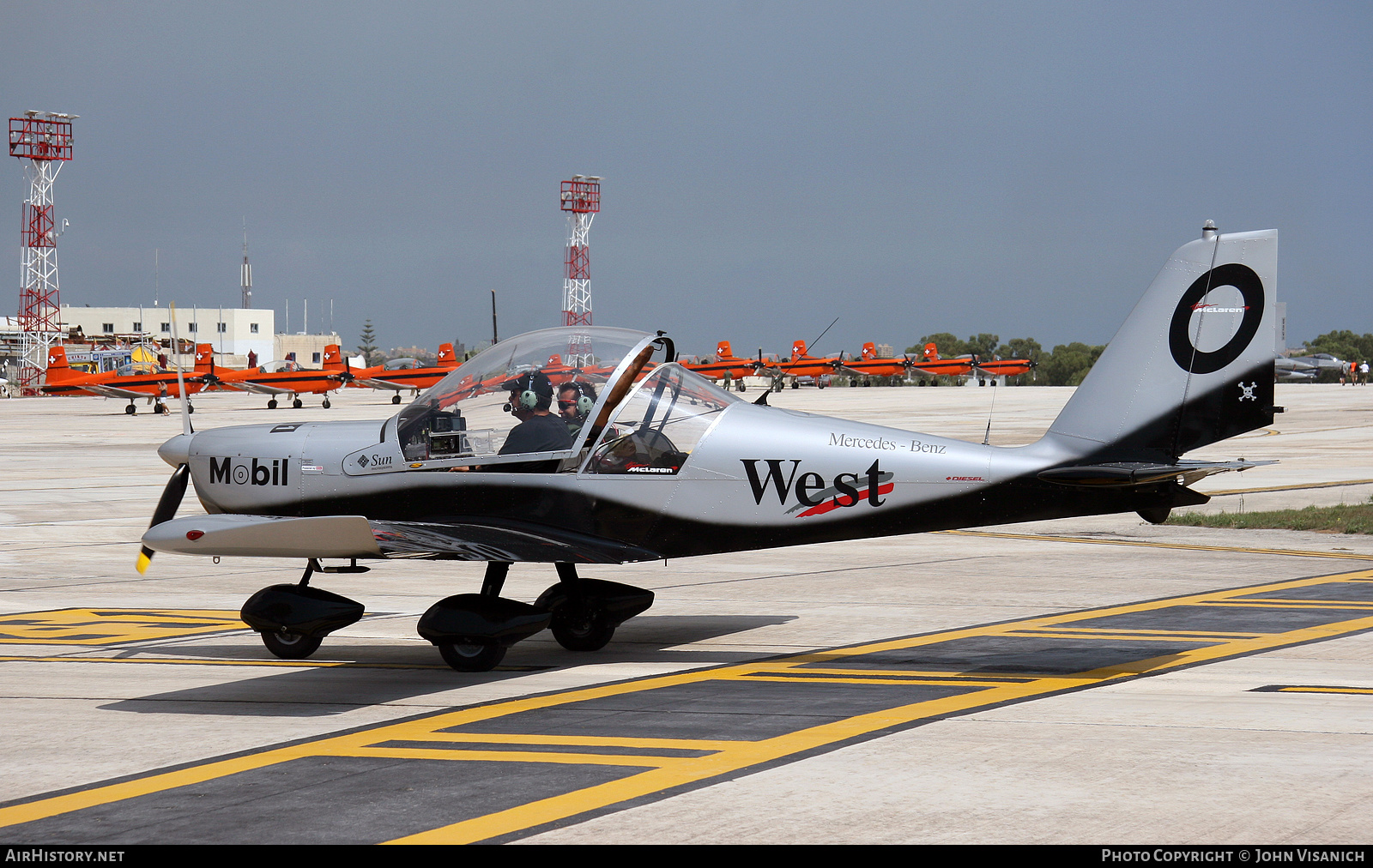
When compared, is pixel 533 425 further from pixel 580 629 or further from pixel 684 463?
pixel 580 629

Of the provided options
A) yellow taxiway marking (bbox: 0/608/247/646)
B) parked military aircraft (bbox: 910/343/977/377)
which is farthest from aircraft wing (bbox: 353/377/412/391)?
yellow taxiway marking (bbox: 0/608/247/646)

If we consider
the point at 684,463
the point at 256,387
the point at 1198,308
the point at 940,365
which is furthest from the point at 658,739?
the point at 940,365

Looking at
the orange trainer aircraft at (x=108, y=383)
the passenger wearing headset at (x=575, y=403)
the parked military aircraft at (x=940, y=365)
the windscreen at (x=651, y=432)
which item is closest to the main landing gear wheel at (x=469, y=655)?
the windscreen at (x=651, y=432)

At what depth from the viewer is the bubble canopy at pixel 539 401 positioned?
10.3 m

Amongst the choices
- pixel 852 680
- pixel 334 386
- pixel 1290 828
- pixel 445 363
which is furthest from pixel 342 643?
pixel 445 363

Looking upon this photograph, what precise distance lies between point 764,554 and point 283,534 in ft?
31.3

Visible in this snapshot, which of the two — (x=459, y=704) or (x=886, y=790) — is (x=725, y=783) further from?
(x=459, y=704)

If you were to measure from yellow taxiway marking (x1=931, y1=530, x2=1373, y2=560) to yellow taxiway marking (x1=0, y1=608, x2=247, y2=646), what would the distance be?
8597 mm

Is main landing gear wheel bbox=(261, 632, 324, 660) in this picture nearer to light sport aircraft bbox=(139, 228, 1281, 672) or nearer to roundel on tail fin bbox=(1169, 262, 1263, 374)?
light sport aircraft bbox=(139, 228, 1281, 672)

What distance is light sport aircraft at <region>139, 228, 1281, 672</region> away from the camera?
9.86 metres

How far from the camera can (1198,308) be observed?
9984 millimetres

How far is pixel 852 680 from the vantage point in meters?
9.49

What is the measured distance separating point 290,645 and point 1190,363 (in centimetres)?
729

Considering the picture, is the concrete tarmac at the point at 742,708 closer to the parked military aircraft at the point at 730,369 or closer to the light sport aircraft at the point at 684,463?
the light sport aircraft at the point at 684,463
